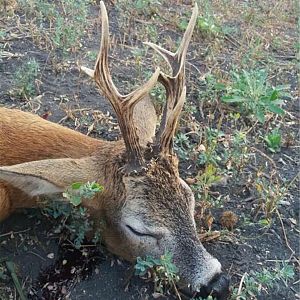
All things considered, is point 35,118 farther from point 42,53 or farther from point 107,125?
point 42,53

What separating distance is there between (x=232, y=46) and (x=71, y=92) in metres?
2.06

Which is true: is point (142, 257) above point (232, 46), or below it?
below

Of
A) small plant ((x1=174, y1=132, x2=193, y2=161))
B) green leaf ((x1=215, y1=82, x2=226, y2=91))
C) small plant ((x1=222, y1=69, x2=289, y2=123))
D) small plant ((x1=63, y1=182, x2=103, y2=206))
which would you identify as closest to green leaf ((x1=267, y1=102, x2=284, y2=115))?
small plant ((x1=222, y1=69, x2=289, y2=123))

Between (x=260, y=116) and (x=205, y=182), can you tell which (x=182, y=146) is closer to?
(x=205, y=182)

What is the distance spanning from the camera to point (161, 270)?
12.5ft

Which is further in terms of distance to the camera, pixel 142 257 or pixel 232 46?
pixel 232 46

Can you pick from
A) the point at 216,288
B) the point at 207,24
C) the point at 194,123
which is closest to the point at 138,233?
the point at 216,288

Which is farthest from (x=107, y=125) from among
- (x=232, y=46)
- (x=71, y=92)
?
(x=232, y=46)

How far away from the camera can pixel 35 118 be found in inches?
171

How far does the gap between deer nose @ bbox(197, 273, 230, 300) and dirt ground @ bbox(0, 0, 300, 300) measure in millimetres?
209

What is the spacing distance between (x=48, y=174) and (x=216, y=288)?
1.14 meters

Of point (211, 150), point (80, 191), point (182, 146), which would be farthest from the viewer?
point (182, 146)

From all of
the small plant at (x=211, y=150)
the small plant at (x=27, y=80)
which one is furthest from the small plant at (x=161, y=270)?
the small plant at (x=27, y=80)

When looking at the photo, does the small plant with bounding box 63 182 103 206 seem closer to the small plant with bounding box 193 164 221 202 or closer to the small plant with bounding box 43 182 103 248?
the small plant with bounding box 43 182 103 248
